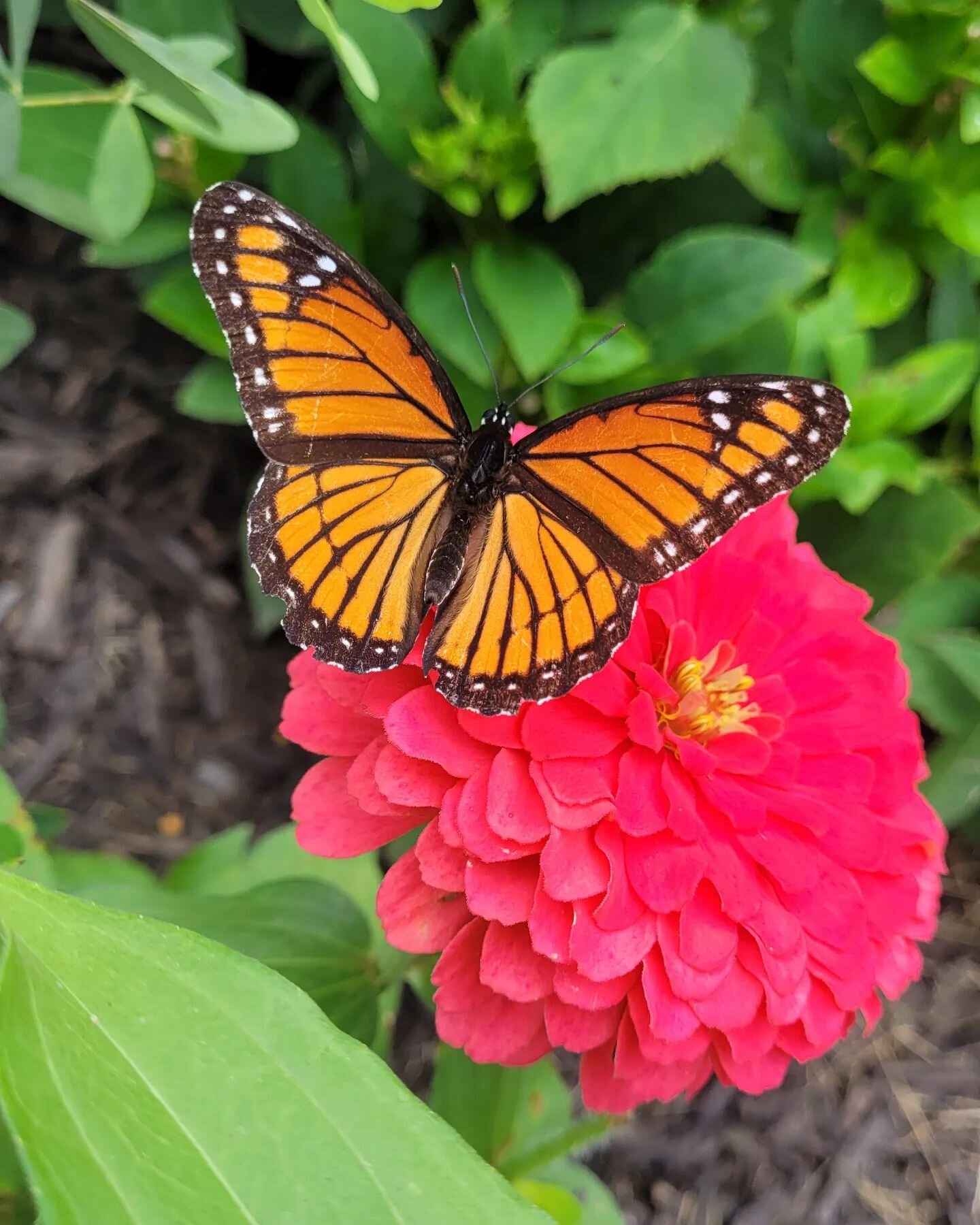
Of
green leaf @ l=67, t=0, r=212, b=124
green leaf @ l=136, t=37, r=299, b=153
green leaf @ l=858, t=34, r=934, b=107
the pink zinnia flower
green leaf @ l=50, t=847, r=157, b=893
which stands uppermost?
green leaf @ l=858, t=34, r=934, b=107

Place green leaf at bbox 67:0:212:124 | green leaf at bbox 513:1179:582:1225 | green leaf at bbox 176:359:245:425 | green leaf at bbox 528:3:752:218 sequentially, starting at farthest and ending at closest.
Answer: green leaf at bbox 176:359:245:425 < green leaf at bbox 528:3:752:218 < green leaf at bbox 513:1179:582:1225 < green leaf at bbox 67:0:212:124

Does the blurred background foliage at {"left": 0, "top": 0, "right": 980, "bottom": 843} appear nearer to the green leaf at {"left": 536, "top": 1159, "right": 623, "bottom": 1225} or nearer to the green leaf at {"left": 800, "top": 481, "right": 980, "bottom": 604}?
the green leaf at {"left": 800, "top": 481, "right": 980, "bottom": 604}

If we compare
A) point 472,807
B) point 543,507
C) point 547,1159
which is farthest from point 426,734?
point 547,1159

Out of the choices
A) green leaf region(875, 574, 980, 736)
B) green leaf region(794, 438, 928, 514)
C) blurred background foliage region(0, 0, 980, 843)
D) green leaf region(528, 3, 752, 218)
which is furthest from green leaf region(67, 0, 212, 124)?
green leaf region(875, 574, 980, 736)

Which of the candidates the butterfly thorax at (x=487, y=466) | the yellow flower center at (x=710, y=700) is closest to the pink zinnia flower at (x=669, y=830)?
the yellow flower center at (x=710, y=700)

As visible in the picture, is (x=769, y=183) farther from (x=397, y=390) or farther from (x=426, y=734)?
(x=426, y=734)

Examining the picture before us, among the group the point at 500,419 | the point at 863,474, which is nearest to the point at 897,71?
the point at 863,474
